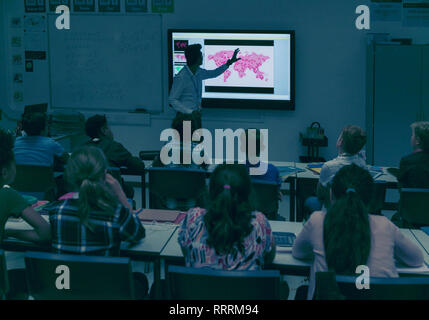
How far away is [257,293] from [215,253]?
0.85ft

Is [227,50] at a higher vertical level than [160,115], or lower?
higher

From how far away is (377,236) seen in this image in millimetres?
2225

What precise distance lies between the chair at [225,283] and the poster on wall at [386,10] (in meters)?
4.85


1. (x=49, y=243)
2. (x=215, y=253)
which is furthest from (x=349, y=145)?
(x=49, y=243)

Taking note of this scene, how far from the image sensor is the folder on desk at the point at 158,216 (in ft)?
10.4

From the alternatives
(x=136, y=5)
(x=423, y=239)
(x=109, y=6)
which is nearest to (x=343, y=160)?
(x=423, y=239)

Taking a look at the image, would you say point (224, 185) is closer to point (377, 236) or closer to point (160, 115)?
point (377, 236)

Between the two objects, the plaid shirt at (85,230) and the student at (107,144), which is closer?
the plaid shirt at (85,230)

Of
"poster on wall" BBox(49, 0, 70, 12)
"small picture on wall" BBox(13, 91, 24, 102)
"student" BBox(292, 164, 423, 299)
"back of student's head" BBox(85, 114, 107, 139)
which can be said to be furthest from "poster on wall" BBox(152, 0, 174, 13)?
"student" BBox(292, 164, 423, 299)

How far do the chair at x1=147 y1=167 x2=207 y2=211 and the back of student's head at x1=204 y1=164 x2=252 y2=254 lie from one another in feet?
5.36

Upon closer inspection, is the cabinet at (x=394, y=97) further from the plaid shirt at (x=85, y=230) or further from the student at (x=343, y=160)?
the plaid shirt at (x=85, y=230)

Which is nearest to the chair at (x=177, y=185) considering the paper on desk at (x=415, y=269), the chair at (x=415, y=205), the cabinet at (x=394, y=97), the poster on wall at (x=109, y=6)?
the chair at (x=415, y=205)

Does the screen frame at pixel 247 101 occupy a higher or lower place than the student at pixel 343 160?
higher

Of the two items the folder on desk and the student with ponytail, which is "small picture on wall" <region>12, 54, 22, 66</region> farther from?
the student with ponytail
